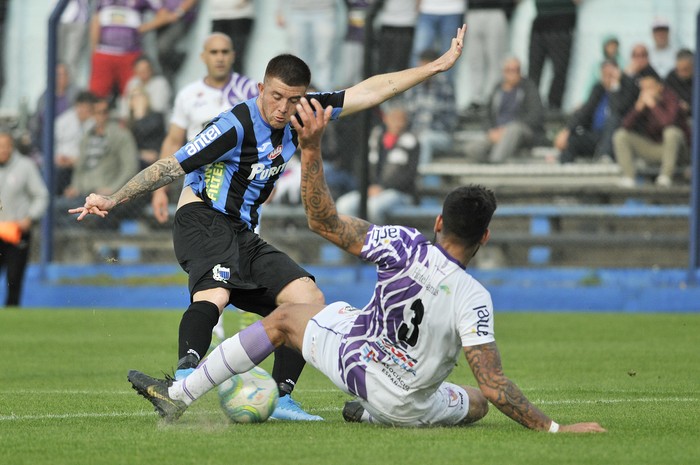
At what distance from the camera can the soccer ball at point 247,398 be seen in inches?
261

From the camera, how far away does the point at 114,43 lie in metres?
19.0

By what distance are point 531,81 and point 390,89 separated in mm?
10307

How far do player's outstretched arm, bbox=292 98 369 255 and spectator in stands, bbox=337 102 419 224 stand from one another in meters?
10.7

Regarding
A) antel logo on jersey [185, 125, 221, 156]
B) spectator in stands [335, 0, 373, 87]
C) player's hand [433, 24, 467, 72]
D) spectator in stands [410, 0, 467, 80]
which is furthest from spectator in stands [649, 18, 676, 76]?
antel logo on jersey [185, 125, 221, 156]

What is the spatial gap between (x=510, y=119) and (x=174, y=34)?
5223 mm

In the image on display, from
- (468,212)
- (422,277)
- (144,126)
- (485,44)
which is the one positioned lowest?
(422,277)

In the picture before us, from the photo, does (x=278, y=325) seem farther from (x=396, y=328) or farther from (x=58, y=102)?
(x=58, y=102)

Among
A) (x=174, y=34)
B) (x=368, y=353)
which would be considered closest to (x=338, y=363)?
(x=368, y=353)

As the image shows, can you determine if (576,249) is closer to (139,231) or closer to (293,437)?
(139,231)

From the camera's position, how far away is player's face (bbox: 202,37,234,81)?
10.5 meters

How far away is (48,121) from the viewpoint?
17125 mm

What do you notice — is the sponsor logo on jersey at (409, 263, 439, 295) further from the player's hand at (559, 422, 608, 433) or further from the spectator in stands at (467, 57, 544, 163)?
the spectator in stands at (467, 57, 544, 163)

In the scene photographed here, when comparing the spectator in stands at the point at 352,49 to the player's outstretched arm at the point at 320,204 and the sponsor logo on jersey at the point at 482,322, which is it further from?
the sponsor logo on jersey at the point at 482,322

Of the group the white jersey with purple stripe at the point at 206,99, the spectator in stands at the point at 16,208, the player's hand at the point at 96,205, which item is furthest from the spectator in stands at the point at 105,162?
the player's hand at the point at 96,205
